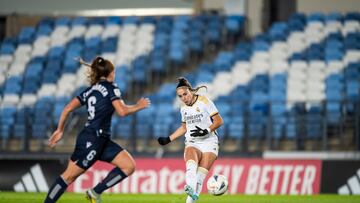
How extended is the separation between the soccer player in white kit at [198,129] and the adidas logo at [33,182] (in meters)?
9.00

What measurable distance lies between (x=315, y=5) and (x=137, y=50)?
639 cm

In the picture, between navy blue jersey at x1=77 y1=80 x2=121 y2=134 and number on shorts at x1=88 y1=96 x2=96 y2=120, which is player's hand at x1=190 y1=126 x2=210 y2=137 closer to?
navy blue jersey at x1=77 y1=80 x2=121 y2=134

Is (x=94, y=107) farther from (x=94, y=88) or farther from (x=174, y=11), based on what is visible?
(x=174, y=11)

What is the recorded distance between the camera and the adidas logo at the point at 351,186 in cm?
2123

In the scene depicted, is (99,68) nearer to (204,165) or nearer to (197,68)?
(204,165)

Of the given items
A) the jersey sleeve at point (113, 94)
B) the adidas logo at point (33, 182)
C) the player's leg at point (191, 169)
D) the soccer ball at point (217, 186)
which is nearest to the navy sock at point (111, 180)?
the jersey sleeve at point (113, 94)

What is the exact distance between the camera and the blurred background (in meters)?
23.4

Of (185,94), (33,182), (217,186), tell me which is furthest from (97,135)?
(33,182)

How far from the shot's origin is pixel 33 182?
Result: 22328mm

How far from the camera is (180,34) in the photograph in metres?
29.5

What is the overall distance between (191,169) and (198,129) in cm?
79

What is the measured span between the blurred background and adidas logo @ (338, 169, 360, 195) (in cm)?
52

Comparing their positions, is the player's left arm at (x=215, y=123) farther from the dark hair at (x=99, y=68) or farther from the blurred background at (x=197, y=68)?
the blurred background at (x=197, y=68)

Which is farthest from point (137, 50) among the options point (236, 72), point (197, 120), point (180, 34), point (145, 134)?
point (197, 120)
